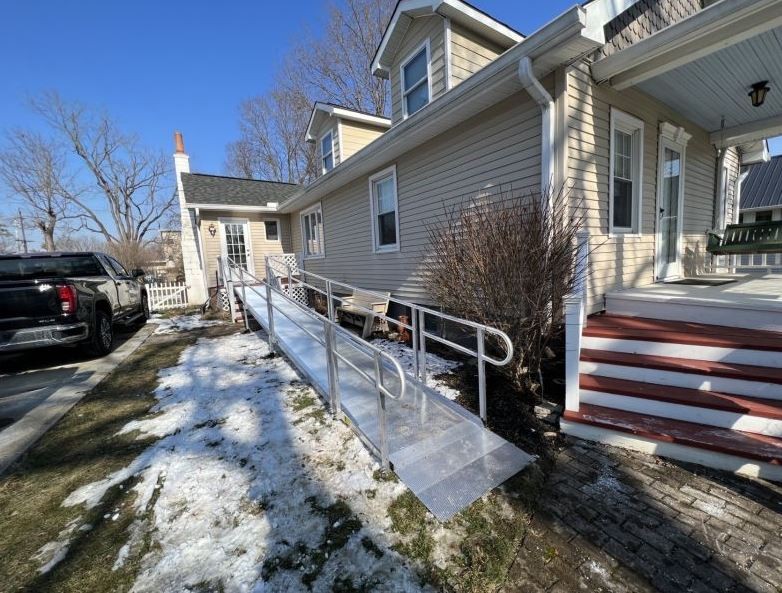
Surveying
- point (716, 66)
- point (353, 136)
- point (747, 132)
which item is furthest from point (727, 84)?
point (353, 136)

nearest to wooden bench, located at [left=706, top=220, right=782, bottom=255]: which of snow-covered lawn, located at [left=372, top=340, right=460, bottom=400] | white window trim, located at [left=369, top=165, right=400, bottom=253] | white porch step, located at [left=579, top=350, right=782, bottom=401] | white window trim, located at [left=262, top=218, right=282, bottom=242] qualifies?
white porch step, located at [left=579, top=350, right=782, bottom=401]

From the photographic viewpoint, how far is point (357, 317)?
7.37 metres

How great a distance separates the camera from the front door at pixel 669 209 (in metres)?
5.38

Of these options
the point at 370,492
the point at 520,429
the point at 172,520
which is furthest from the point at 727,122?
the point at 172,520

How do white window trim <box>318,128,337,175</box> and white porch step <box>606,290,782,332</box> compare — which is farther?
white window trim <box>318,128,337,175</box>

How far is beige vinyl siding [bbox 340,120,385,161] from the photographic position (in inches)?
388

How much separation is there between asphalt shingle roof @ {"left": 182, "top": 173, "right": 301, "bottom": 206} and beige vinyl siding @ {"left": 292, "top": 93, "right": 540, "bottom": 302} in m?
4.52

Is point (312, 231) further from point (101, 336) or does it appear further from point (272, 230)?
point (101, 336)

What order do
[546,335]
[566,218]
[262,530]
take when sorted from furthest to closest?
[566,218] → [546,335] → [262,530]

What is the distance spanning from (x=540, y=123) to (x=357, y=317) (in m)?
4.79

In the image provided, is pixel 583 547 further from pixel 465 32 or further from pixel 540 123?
pixel 465 32

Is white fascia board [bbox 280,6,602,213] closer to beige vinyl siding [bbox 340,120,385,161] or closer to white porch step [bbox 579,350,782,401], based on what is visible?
beige vinyl siding [bbox 340,120,385,161]

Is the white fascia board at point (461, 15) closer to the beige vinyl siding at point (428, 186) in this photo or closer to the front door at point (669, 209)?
the beige vinyl siding at point (428, 186)

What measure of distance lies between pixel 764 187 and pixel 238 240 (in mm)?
22501
